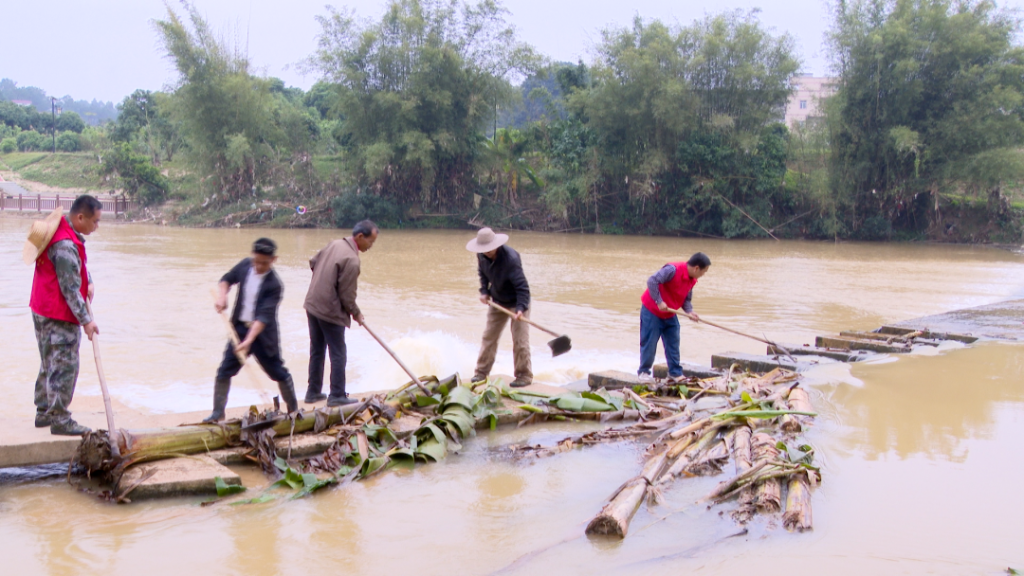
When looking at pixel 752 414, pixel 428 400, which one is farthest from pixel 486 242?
pixel 752 414

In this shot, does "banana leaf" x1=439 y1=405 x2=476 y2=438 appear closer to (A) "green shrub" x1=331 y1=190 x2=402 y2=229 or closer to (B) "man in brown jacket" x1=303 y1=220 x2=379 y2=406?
(B) "man in brown jacket" x1=303 y1=220 x2=379 y2=406

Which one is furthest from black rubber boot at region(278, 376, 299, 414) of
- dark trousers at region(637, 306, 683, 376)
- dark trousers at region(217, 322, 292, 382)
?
dark trousers at region(637, 306, 683, 376)

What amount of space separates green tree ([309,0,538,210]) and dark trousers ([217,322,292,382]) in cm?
2563

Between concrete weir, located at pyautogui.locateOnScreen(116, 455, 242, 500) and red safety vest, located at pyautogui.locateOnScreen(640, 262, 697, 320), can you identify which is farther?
red safety vest, located at pyautogui.locateOnScreen(640, 262, 697, 320)

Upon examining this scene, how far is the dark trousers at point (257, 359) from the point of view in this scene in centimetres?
484

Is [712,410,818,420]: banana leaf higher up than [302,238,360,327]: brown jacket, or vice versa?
[302,238,360,327]: brown jacket

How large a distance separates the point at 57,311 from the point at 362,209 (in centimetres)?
2760

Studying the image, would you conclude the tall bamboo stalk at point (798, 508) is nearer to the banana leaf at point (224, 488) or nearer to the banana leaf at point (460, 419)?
the banana leaf at point (460, 419)

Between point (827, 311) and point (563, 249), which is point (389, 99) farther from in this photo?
point (827, 311)

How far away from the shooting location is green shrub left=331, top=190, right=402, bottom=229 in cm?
3153

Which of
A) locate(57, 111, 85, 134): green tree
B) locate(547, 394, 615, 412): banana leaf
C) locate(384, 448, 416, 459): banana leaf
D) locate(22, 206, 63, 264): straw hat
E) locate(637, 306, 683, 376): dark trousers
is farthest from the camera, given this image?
locate(57, 111, 85, 134): green tree

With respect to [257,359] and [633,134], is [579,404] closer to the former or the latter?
[257,359]

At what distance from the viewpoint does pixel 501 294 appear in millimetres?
6309

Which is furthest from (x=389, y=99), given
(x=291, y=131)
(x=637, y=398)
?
(x=637, y=398)
